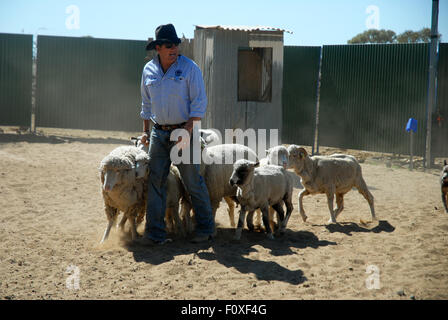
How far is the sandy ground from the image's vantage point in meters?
4.55

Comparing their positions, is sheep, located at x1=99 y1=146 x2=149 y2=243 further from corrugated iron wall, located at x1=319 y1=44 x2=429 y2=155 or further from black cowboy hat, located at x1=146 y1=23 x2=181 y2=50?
corrugated iron wall, located at x1=319 y1=44 x2=429 y2=155

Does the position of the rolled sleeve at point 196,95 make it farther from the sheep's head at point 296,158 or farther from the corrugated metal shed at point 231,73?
the corrugated metal shed at point 231,73

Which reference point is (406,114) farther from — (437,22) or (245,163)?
(245,163)

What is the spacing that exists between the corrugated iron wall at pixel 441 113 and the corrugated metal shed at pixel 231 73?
15.1 ft

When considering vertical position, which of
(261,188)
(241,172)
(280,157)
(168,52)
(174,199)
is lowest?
(174,199)

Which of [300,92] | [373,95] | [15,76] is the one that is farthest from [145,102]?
[15,76]

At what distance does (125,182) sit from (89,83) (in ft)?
40.8

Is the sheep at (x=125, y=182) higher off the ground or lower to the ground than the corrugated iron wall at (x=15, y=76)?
lower

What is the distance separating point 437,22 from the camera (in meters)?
12.1

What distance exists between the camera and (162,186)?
226 inches

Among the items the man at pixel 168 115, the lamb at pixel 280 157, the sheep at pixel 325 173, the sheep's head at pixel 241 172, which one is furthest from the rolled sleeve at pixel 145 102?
the sheep at pixel 325 173

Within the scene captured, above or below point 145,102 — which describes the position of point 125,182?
below

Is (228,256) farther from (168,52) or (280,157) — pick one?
(168,52)

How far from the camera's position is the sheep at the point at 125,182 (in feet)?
18.4
